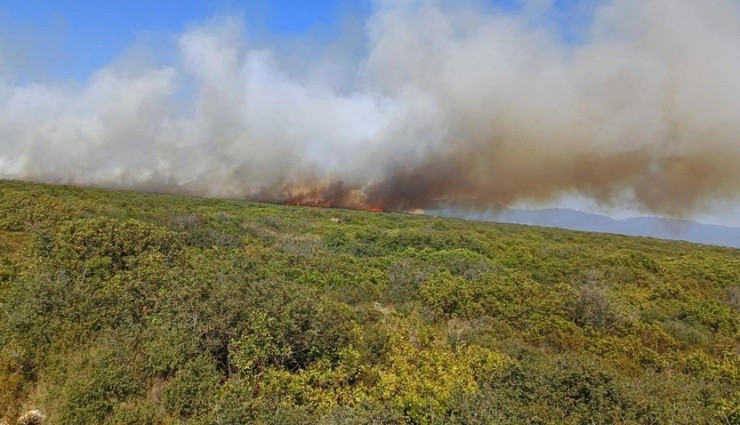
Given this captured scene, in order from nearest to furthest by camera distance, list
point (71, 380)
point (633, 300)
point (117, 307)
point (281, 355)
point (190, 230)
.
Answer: point (71, 380) → point (281, 355) → point (117, 307) → point (633, 300) → point (190, 230)

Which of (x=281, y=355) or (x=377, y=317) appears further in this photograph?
(x=377, y=317)

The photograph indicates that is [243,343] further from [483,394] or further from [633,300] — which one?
[633,300]

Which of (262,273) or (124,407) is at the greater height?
(262,273)

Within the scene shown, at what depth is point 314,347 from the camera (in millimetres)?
17703

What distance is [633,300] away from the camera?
37906 millimetres

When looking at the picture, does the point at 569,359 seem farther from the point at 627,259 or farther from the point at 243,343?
the point at 627,259

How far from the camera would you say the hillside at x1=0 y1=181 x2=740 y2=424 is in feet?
45.7

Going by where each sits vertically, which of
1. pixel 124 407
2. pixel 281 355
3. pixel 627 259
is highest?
pixel 627 259

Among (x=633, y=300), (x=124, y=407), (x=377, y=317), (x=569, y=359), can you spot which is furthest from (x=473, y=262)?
(x=124, y=407)

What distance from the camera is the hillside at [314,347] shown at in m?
13.9

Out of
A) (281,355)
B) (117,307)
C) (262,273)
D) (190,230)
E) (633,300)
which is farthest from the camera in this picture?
(190,230)

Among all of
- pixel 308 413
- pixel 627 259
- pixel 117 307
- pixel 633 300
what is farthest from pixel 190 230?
pixel 627 259

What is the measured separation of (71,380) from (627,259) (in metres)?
56.5

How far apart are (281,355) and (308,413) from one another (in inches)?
142
